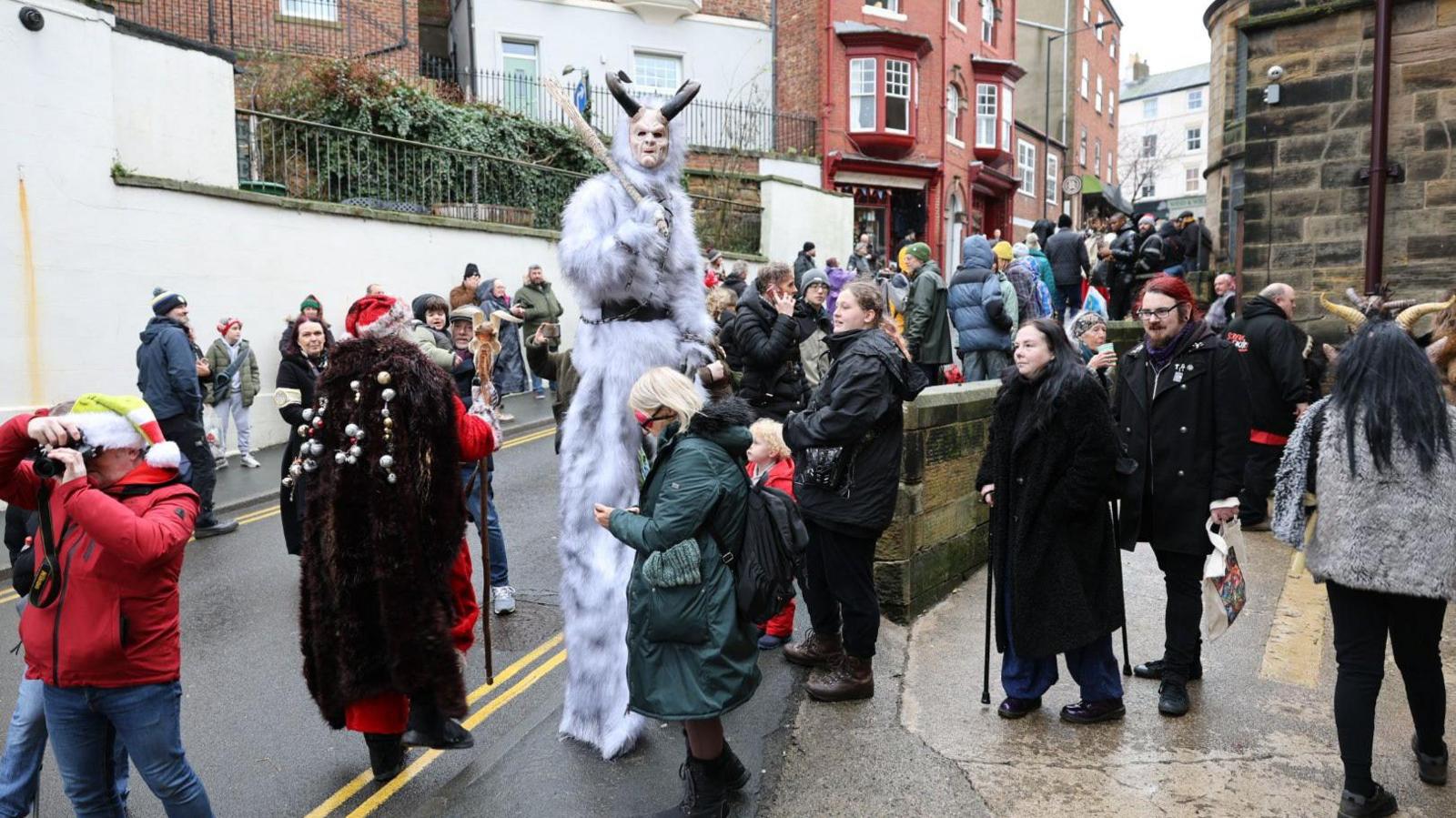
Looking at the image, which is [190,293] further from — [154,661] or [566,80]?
[566,80]

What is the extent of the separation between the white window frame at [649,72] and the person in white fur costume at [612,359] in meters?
22.3

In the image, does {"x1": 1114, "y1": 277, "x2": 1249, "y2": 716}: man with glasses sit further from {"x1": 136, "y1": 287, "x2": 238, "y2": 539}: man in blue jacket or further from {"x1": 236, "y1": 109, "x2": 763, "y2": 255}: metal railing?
{"x1": 236, "y1": 109, "x2": 763, "y2": 255}: metal railing

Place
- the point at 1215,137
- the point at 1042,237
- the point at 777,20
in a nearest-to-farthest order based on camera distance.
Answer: the point at 1042,237, the point at 1215,137, the point at 777,20

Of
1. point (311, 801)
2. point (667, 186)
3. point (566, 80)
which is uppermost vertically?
point (566, 80)

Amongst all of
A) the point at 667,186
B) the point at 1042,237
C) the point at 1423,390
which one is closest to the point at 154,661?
the point at 667,186

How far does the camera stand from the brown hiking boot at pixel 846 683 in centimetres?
507

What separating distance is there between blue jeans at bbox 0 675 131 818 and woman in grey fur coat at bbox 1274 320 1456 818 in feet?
14.9

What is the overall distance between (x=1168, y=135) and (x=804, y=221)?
2166 inches

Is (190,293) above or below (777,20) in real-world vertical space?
below

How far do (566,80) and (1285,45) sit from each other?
693 inches

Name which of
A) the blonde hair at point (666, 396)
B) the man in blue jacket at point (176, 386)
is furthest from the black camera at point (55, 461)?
the man in blue jacket at point (176, 386)

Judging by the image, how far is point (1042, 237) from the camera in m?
20.3

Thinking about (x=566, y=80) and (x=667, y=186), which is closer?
(x=667, y=186)

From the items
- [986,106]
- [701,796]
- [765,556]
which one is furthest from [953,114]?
[701,796]
